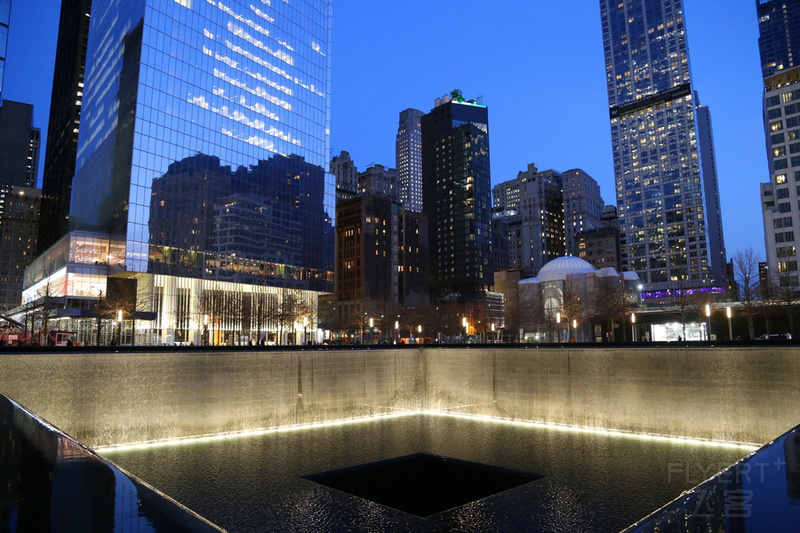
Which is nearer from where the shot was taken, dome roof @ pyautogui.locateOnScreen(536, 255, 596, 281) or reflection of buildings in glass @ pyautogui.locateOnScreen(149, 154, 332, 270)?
reflection of buildings in glass @ pyautogui.locateOnScreen(149, 154, 332, 270)

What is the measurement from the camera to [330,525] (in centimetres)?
1445

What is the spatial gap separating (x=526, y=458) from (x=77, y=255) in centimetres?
7764

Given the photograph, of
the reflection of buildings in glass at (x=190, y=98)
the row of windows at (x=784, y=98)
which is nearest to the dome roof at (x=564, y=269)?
the reflection of buildings in glass at (x=190, y=98)

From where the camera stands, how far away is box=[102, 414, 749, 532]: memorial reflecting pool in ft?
48.7

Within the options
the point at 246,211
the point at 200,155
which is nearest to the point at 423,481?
the point at 200,155

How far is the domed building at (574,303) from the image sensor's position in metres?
78.2

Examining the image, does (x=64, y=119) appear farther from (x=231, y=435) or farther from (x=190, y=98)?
(x=231, y=435)

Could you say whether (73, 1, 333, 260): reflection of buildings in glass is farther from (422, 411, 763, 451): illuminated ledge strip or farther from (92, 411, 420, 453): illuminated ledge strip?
(422, 411, 763, 451): illuminated ledge strip

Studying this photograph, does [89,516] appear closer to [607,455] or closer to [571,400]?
[607,455]

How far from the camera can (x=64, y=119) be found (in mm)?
159000

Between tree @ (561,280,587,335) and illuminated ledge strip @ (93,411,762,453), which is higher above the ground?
tree @ (561,280,587,335)

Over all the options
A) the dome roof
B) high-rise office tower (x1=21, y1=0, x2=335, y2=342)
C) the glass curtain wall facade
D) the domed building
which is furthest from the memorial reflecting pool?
the dome roof

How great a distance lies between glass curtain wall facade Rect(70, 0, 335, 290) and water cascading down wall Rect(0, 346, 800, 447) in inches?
2100

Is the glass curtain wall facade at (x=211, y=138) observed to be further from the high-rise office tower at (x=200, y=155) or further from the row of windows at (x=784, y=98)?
the row of windows at (x=784, y=98)
